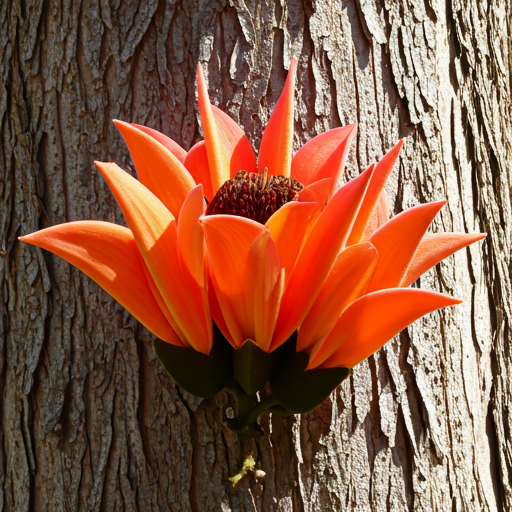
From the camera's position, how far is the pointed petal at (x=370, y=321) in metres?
0.56

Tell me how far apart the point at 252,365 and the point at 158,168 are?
0.28m

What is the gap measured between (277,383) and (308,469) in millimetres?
210

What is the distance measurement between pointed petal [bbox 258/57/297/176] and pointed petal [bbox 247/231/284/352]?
0.21 m

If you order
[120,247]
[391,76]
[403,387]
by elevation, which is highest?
[391,76]

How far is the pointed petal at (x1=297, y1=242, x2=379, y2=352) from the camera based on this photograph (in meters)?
0.58

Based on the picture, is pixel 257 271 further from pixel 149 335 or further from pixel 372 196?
pixel 149 335

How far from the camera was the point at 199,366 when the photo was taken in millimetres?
619

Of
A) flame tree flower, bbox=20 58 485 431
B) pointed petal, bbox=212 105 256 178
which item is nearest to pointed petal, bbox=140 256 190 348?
flame tree flower, bbox=20 58 485 431

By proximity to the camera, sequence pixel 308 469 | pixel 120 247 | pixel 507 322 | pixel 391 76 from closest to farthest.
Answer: pixel 120 247 < pixel 308 469 < pixel 391 76 < pixel 507 322

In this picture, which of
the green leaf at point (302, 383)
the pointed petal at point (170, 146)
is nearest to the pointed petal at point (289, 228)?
the green leaf at point (302, 383)

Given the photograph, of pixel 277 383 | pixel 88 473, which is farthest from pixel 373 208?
pixel 88 473

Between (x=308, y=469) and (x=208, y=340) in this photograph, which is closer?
(x=208, y=340)

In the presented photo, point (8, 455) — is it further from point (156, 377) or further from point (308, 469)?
point (308, 469)

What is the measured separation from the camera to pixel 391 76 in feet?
2.89
